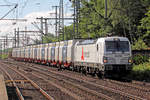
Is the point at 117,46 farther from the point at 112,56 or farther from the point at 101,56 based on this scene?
the point at 101,56

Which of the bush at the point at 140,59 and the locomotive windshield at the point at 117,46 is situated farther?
the bush at the point at 140,59

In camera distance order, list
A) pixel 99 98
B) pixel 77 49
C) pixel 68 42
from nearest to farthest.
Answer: pixel 99 98
pixel 77 49
pixel 68 42

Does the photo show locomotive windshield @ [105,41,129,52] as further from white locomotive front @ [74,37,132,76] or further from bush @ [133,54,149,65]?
bush @ [133,54,149,65]

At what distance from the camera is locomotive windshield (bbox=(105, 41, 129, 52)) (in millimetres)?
20578

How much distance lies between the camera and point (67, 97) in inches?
529

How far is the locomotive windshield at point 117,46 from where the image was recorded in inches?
810

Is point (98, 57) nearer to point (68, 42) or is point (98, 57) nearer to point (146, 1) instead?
point (68, 42)

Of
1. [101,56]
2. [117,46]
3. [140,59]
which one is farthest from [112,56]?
[140,59]

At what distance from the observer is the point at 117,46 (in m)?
20.8

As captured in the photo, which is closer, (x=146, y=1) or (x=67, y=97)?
(x=67, y=97)

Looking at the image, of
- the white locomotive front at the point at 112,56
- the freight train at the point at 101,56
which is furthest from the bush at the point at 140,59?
the white locomotive front at the point at 112,56

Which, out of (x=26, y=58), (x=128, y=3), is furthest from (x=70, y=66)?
(x=26, y=58)

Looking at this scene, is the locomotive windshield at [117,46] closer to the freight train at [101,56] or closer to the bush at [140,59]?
the freight train at [101,56]

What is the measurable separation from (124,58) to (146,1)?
24.3m
